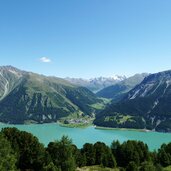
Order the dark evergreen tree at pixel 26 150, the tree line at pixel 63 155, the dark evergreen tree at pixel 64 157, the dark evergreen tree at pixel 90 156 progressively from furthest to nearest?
the dark evergreen tree at pixel 90 156 → the dark evergreen tree at pixel 26 150 → the dark evergreen tree at pixel 64 157 → the tree line at pixel 63 155

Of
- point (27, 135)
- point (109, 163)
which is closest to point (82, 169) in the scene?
point (109, 163)

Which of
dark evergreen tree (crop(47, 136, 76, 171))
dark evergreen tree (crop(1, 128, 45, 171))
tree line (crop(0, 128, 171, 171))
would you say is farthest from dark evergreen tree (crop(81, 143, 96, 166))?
dark evergreen tree (crop(47, 136, 76, 171))

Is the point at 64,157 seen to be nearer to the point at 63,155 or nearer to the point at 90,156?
the point at 63,155

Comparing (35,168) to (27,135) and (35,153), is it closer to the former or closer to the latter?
(35,153)

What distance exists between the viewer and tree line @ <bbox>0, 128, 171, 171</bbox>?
72.6 m

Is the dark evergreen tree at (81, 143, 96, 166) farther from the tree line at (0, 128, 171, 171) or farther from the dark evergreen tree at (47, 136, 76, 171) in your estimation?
the dark evergreen tree at (47, 136, 76, 171)

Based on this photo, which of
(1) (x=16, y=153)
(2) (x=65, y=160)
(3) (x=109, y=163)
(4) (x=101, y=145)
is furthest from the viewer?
(4) (x=101, y=145)

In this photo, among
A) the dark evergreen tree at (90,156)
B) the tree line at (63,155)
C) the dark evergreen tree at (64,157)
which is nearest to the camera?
the tree line at (63,155)

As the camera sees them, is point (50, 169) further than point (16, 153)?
No

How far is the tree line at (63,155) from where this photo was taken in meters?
72.6

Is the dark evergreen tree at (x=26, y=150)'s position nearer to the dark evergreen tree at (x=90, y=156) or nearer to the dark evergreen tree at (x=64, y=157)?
the dark evergreen tree at (x=64, y=157)

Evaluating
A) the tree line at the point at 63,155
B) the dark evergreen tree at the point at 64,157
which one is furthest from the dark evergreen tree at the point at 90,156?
the dark evergreen tree at the point at 64,157

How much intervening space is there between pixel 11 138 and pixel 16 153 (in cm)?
770

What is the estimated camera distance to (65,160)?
253 ft
